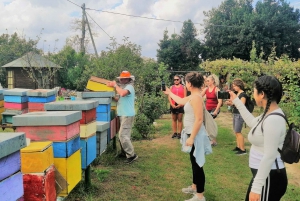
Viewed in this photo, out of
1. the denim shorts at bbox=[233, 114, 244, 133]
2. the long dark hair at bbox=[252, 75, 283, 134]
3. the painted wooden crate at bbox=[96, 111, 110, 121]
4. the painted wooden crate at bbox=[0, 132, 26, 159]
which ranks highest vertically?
the long dark hair at bbox=[252, 75, 283, 134]

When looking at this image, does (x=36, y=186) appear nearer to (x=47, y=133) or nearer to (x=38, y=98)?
(x=47, y=133)

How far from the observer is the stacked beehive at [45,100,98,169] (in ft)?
10.7

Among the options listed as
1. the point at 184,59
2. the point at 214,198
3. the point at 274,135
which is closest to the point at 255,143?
the point at 274,135

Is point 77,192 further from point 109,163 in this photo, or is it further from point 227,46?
point 227,46

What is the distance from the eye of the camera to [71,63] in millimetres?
23344

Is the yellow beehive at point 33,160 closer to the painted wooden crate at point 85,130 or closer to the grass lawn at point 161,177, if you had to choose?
the painted wooden crate at point 85,130

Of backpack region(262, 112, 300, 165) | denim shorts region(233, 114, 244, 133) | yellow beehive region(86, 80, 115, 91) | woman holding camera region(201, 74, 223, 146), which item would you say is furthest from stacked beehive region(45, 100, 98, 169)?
woman holding camera region(201, 74, 223, 146)

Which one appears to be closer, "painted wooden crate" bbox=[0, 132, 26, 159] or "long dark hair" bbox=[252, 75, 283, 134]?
"painted wooden crate" bbox=[0, 132, 26, 159]

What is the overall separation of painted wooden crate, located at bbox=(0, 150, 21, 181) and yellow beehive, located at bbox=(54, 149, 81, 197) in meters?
0.74

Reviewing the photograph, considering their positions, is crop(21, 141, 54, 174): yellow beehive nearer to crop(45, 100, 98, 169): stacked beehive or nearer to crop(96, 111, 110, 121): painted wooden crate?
crop(45, 100, 98, 169): stacked beehive

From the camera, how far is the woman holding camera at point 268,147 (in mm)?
2150

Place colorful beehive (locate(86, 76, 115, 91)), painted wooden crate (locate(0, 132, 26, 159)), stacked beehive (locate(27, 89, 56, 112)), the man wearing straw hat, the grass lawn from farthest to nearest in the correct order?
stacked beehive (locate(27, 89, 56, 112)), the man wearing straw hat, colorful beehive (locate(86, 76, 115, 91)), the grass lawn, painted wooden crate (locate(0, 132, 26, 159))

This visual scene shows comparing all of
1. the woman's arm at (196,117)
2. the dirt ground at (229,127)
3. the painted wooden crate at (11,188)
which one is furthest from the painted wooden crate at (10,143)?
the dirt ground at (229,127)

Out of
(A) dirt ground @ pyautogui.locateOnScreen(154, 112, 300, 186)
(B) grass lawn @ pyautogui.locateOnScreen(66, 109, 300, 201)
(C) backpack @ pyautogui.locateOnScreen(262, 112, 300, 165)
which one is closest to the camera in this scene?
(C) backpack @ pyautogui.locateOnScreen(262, 112, 300, 165)
